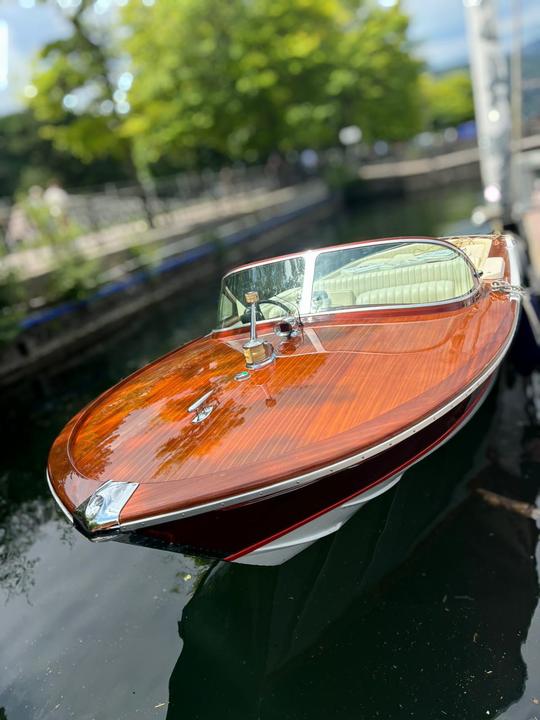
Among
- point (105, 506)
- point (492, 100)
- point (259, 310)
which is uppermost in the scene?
point (492, 100)

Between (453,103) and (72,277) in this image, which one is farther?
(453,103)

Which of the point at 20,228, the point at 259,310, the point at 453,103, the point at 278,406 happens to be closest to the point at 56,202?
the point at 20,228

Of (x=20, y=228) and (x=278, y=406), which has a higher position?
(x=20, y=228)

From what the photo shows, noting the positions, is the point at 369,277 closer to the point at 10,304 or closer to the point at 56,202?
the point at 10,304

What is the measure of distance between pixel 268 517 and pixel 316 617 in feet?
2.96

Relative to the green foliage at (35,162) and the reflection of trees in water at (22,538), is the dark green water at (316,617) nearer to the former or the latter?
the reflection of trees in water at (22,538)

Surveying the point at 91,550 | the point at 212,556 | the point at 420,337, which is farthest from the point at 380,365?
the point at 91,550

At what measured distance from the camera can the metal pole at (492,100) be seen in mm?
8641

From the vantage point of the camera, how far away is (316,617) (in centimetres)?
365

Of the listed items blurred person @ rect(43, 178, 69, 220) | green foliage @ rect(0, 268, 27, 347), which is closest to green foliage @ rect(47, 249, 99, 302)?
green foliage @ rect(0, 268, 27, 347)

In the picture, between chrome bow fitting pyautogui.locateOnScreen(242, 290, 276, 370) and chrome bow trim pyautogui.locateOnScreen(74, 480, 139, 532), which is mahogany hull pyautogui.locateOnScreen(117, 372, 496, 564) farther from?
chrome bow fitting pyautogui.locateOnScreen(242, 290, 276, 370)

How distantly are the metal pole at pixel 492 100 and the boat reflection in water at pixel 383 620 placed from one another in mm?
5356

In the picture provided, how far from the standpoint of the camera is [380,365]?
3742 millimetres

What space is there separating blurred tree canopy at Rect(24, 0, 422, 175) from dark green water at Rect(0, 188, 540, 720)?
14.2m
